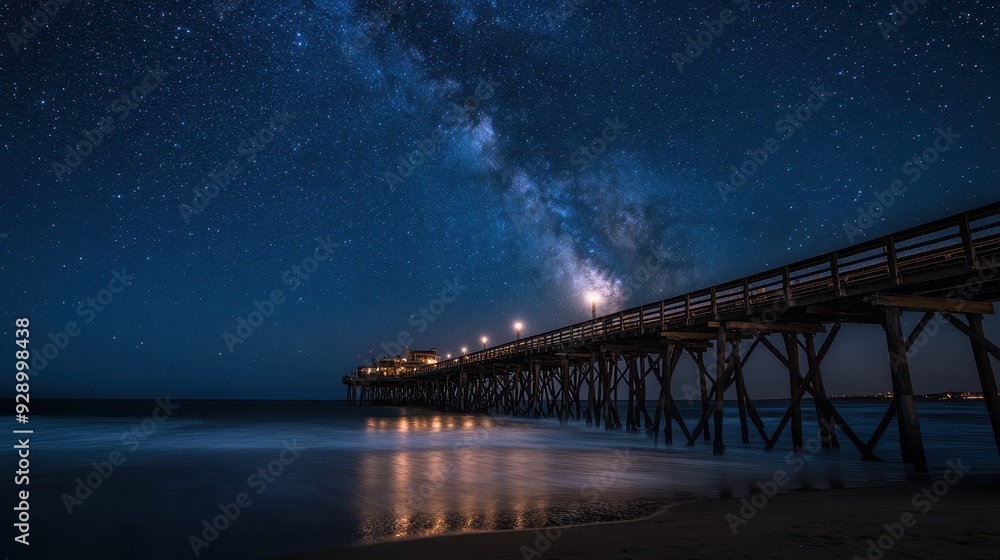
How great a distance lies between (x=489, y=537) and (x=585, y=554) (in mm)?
1533

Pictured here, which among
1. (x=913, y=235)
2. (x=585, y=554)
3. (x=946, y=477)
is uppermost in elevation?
(x=913, y=235)

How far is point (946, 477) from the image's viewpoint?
10938mm

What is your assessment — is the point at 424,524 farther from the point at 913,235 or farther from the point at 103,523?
the point at 913,235

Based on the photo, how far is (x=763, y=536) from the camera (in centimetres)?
576

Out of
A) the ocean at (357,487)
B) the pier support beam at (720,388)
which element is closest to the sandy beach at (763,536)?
the ocean at (357,487)

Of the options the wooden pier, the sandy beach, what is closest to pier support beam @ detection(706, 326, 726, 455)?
the wooden pier

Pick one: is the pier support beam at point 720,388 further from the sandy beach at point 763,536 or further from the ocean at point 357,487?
the sandy beach at point 763,536

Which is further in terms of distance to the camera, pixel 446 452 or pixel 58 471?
pixel 446 452

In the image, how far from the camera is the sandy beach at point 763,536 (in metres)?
5.12

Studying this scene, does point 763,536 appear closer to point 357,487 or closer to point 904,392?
point 357,487

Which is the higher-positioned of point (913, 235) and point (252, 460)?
point (913, 235)

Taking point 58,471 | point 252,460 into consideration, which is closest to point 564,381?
point 252,460

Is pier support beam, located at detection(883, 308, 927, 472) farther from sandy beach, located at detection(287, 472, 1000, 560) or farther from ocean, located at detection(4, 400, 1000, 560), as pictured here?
sandy beach, located at detection(287, 472, 1000, 560)

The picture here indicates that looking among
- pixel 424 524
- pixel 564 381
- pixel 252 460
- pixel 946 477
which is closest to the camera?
pixel 424 524
